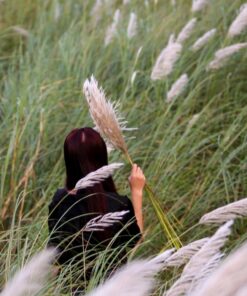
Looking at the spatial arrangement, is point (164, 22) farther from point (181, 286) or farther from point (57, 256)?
point (181, 286)

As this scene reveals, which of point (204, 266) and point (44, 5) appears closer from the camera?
point (204, 266)

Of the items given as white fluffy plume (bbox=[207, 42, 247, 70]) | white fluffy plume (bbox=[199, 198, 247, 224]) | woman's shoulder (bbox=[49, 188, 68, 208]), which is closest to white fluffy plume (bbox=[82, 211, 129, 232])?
woman's shoulder (bbox=[49, 188, 68, 208])

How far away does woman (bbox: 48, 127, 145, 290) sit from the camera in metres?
3.71

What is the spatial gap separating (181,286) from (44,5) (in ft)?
16.4

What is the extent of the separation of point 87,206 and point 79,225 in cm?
8

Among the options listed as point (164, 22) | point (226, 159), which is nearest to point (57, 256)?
point (226, 159)

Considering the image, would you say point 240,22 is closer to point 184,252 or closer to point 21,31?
point 21,31

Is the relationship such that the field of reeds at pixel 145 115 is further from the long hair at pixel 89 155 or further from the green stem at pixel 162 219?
the long hair at pixel 89 155

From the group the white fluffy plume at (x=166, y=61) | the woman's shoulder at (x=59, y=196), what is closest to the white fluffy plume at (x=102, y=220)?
the woman's shoulder at (x=59, y=196)

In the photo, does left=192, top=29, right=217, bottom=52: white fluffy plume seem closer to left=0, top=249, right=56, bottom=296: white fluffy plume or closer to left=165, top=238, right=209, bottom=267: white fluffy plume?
left=165, top=238, right=209, bottom=267: white fluffy plume

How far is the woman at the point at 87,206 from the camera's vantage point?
146 inches

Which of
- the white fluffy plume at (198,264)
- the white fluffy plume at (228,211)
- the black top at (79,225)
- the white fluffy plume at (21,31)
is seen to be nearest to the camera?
the white fluffy plume at (198,264)

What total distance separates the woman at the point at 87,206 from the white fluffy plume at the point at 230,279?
5.26 feet

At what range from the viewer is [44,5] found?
7.35 m
